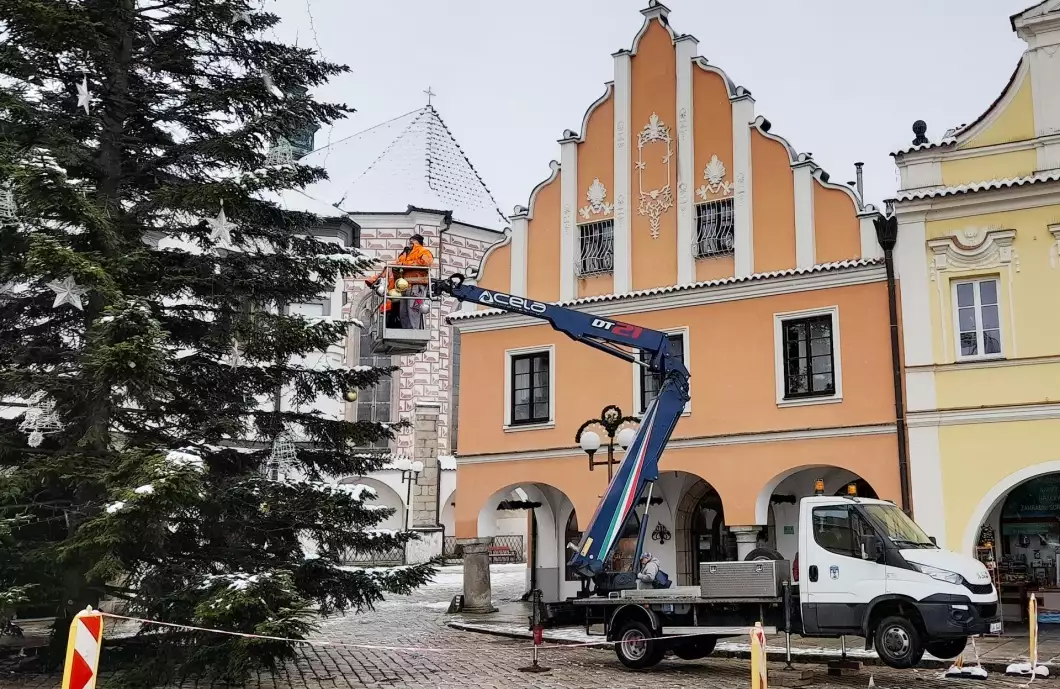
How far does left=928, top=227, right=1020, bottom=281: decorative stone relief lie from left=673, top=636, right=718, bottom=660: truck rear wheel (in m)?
7.80

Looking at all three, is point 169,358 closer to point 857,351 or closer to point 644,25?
point 857,351

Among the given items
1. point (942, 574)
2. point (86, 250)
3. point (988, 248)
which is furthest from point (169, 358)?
point (988, 248)

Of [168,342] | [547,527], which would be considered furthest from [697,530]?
[168,342]

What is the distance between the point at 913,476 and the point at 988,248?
13.1ft

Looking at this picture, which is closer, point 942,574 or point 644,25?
point 942,574

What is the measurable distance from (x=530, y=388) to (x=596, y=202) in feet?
13.4

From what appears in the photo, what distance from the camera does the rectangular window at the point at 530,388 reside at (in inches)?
916

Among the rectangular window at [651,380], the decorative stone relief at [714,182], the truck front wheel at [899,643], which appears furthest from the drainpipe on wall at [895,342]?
the truck front wheel at [899,643]

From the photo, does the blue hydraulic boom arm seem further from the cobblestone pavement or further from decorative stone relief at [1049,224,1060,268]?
decorative stone relief at [1049,224,1060,268]

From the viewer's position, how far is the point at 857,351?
64.3ft

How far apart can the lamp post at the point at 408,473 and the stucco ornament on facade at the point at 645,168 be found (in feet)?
64.5

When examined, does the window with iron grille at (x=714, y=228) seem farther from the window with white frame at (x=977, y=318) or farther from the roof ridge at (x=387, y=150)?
the roof ridge at (x=387, y=150)

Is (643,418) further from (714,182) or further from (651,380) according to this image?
(714,182)

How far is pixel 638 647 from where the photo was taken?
1462 cm
